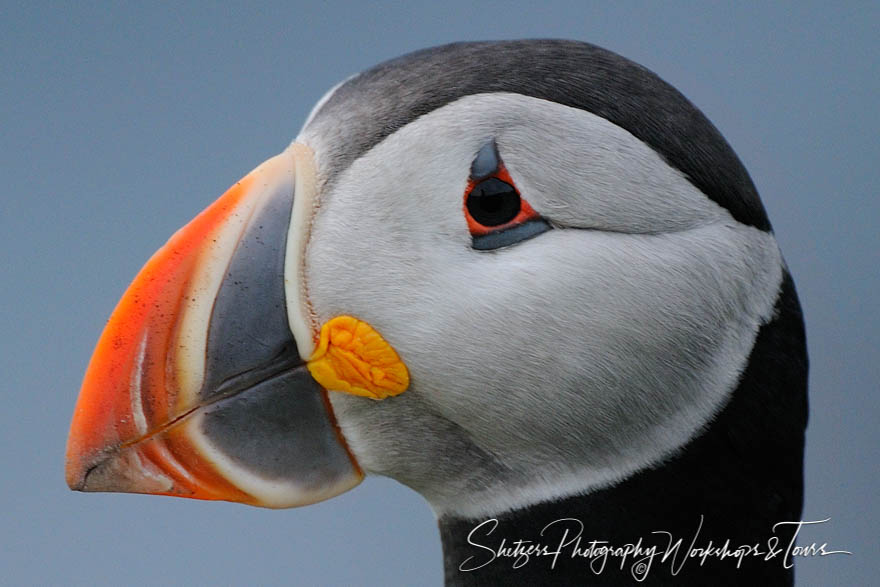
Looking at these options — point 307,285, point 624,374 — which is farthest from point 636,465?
point 307,285

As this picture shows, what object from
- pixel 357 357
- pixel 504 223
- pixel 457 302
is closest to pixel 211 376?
pixel 357 357

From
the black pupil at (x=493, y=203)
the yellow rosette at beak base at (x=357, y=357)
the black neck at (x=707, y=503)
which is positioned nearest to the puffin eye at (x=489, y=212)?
the black pupil at (x=493, y=203)

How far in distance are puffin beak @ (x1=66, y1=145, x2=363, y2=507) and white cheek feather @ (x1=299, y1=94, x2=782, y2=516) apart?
70 millimetres

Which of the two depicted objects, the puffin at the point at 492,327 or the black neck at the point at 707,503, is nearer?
the puffin at the point at 492,327

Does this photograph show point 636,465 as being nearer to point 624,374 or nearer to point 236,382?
point 624,374

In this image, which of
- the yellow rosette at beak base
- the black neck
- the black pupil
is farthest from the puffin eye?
the black neck

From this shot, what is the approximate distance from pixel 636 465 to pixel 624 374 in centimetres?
18

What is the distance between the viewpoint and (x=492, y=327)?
1.20 m

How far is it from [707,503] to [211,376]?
2.73ft

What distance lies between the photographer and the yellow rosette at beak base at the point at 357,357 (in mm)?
1225

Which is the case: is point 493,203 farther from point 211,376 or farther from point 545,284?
point 211,376

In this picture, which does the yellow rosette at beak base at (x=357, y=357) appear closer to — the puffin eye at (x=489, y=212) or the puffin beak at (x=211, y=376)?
the puffin beak at (x=211, y=376)

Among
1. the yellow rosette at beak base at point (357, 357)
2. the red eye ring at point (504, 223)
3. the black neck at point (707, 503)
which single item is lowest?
the black neck at point (707, 503)

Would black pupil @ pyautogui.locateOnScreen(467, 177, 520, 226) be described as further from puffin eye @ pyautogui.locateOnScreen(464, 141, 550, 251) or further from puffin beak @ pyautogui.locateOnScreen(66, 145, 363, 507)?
puffin beak @ pyautogui.locateOnScreen(66, 145, 363, 507)
